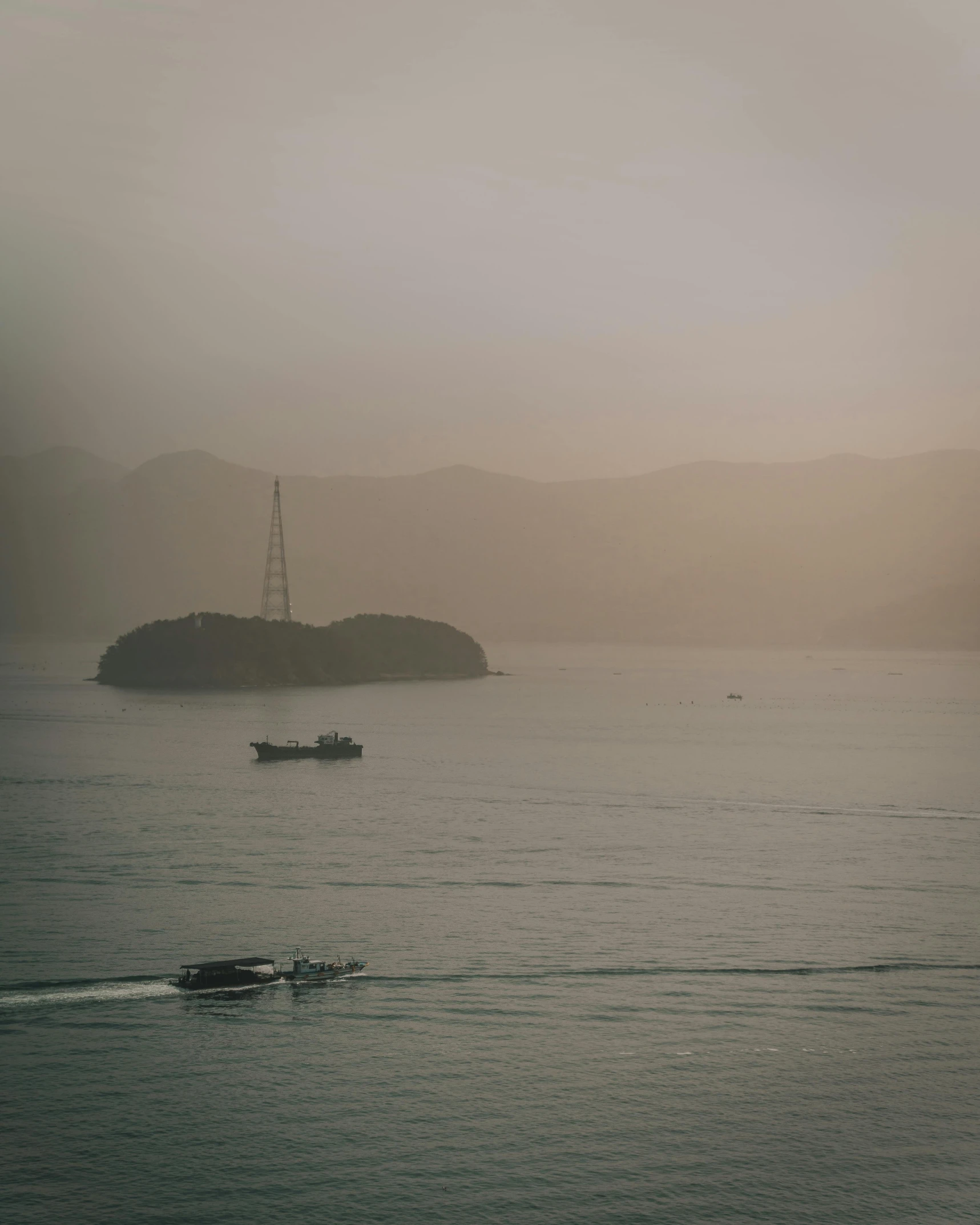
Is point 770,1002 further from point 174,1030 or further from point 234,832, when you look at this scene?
point 234,832

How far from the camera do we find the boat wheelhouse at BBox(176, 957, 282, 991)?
21.7m

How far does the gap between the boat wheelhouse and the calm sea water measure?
0.29m

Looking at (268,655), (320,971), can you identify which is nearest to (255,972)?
(320,971)

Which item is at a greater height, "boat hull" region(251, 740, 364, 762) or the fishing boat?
"boat hull" region(251, 740, 364, 762)

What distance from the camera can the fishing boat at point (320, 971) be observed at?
22391 millimetres

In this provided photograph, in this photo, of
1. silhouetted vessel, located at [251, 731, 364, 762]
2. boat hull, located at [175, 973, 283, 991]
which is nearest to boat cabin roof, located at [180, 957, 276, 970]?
boat hull, located at [175, 973, 283, 991]

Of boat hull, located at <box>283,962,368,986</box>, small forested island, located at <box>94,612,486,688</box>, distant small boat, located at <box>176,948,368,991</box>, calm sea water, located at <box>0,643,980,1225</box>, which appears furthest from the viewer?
small forested island, located at <box>94,612,486,688</box>

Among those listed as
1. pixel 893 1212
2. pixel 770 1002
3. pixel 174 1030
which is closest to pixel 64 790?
pixel 174 1030

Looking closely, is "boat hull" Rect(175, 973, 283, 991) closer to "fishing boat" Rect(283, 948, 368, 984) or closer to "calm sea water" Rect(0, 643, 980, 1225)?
"calm sea water" Rect(0, 643, 980, 1225)

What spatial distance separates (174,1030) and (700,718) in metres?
72.0

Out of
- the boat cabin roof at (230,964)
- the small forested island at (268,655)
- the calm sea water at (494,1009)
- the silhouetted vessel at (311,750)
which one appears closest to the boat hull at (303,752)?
the silhouetted vessel at (311,750)

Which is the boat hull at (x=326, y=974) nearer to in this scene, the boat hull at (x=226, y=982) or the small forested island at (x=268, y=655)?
the boat hull at (x=226, y=982)

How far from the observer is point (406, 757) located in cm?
5916

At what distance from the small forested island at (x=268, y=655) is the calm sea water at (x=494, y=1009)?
234ft
